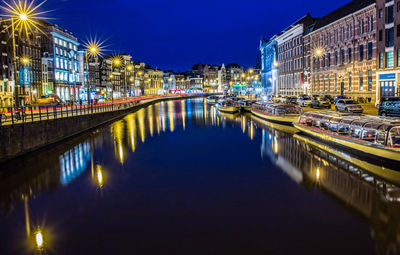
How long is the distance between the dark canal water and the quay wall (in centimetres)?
100

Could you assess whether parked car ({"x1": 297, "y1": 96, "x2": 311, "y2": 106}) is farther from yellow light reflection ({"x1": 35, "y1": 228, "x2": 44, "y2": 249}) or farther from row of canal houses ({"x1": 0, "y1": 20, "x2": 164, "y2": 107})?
yellow light reflection ({"x1": 35, "y1": 228, "x2": 44, "y2": 249})

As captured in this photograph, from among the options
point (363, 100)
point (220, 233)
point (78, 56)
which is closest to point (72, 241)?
point (220, 233)

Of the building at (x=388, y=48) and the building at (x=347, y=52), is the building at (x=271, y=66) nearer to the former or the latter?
the building at (x=347, y=52)

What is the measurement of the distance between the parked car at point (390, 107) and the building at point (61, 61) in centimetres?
7707

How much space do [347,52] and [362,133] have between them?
4521 cm

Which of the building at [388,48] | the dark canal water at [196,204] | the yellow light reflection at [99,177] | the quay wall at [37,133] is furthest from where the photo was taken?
the building at [388,48]

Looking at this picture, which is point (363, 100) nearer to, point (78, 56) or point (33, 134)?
point (33, 134)

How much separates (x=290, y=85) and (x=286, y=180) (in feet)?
289

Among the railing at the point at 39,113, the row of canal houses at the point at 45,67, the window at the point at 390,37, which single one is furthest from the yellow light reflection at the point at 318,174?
the row of canal houses at the point at 45,67

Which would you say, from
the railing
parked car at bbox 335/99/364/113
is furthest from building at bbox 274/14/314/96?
the railing

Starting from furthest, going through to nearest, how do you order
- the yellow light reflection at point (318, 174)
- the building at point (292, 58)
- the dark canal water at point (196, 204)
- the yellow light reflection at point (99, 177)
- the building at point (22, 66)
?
the building at point (292, 58) < the building at point (22, 66) < the yellow light reflection at point (318, 174) < the yellow light reflection at point (99, 177) < the dark canal water at point (196, 204)

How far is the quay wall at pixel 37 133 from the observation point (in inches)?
926

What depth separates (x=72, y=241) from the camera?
12.2m

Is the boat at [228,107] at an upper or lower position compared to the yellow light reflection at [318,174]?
upper
